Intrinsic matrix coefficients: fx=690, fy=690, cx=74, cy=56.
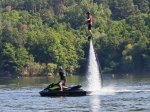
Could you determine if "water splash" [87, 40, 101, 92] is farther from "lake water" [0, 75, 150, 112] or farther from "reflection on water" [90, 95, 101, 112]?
"reflection on water" [90, 95, 101, 112]

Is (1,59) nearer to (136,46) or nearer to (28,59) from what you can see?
(28,59)

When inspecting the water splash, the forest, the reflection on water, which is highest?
the forest

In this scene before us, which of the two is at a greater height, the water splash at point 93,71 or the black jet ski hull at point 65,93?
the water splash at point 93,71

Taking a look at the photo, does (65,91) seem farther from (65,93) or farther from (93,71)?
(93,71)

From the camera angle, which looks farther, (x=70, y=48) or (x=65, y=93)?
(x=70, y=48)

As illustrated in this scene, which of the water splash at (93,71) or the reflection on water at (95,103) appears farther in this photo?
the water splash at (93,71)

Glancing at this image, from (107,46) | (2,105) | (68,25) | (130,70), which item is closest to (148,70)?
(130,70)

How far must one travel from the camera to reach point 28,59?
161m

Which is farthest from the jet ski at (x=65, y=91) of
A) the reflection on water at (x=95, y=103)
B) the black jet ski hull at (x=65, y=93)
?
the reflection on water at (x=95, y=103)

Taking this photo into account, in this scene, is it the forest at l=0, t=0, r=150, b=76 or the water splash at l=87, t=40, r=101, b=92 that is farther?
the forest at l=0, t=0, r=150, b=76

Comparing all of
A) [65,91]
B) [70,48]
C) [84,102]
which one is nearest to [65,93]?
[65,91]

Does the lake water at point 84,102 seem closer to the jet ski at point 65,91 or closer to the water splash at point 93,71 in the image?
the jet ski at point 65,91

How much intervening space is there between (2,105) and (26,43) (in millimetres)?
114871

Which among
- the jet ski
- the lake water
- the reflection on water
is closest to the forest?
the jet ski
